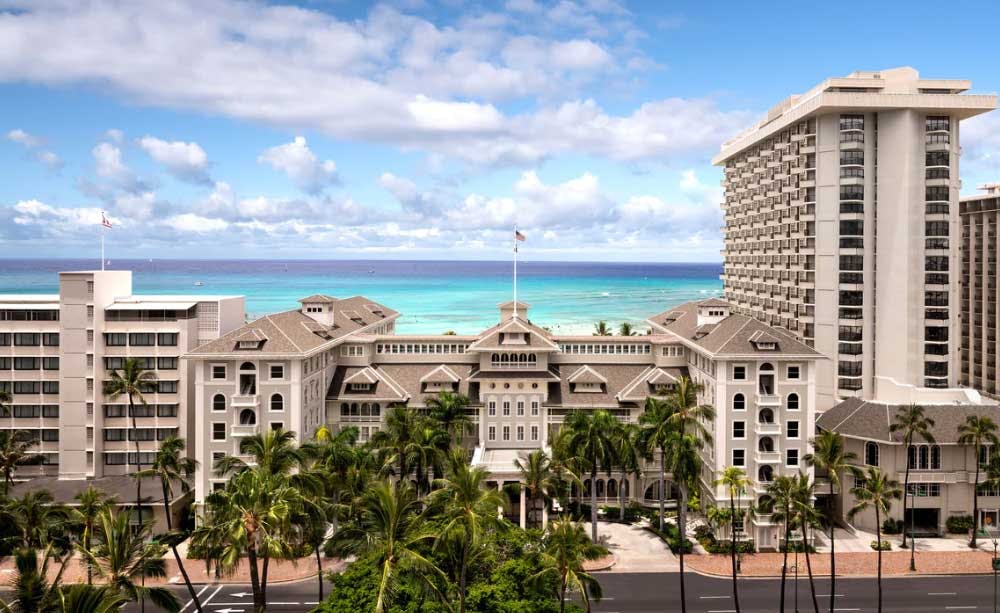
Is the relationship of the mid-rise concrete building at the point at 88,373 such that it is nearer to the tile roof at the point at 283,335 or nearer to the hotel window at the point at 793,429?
the tile roof at the point at 283,335

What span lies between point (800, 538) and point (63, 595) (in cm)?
6012

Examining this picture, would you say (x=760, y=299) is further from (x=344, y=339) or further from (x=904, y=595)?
(x=344, y=339)

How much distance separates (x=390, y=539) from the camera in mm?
33500

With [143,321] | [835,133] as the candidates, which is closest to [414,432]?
[143,321]

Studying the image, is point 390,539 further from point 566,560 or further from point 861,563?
point 861,563

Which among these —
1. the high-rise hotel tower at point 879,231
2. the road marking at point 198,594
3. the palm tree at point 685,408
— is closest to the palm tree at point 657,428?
the palm tree at point 685,408

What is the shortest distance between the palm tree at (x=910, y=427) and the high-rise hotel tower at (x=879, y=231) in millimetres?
9629

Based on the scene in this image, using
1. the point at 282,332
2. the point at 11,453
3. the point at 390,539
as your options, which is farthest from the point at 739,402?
the point at 11,453

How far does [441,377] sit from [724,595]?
3506cm

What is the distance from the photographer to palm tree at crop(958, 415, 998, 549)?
63.0m

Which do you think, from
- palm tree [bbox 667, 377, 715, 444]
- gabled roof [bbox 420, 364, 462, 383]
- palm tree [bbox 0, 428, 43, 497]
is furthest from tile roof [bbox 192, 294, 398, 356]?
palm tree [bbox 667, 377, 715, 444]

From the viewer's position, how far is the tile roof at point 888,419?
222 feet

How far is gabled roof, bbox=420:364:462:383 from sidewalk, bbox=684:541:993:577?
29157 mm

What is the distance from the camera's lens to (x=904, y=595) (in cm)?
5484
